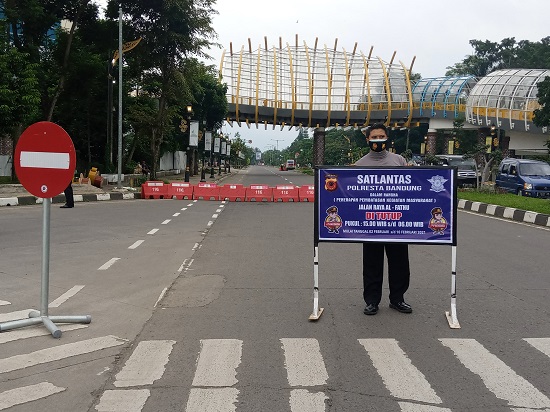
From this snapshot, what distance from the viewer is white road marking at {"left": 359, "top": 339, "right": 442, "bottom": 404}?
398cm

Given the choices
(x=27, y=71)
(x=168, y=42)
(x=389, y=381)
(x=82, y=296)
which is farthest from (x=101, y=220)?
(x=168, y=42)

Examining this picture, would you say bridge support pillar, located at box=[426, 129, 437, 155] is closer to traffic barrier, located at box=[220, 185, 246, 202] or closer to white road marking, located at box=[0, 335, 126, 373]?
traffic barrier, located at box=[220, 185, 246, 202]

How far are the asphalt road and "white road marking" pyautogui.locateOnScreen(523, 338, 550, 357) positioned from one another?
1.0 inches

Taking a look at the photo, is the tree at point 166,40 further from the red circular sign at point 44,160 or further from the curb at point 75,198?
the red circular sign at point 44,160

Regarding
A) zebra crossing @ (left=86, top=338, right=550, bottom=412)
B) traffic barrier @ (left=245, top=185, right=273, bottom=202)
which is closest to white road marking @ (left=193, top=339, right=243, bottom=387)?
zebra crossing @ (left=86, top=338, right=550, bottom=412)

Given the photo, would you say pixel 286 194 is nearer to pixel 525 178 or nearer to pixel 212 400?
pixel 525 178

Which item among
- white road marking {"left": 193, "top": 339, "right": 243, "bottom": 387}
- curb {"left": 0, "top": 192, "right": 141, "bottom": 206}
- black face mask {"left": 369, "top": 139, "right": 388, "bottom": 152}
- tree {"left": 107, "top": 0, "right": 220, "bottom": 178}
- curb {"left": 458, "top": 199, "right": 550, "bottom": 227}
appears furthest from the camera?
tree {"left": 107, "top": 0, "right": 220, "bottom": 178}

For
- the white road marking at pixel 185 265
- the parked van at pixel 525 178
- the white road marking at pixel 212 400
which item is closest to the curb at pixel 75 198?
the white road marking at pixel 185 265

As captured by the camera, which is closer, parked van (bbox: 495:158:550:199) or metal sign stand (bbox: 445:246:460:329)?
metal sign stand (bbox: 445:246:460:329)

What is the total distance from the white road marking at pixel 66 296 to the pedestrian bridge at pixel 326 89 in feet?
200

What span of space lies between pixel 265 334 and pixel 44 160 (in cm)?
270

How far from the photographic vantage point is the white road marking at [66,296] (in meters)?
6.47

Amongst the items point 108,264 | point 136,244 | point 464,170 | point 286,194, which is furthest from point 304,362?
point 464,170

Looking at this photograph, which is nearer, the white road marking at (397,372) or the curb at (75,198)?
the white road marking at (397,372)
